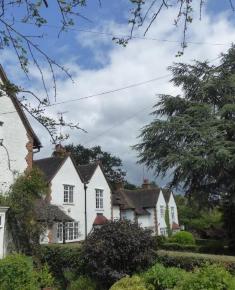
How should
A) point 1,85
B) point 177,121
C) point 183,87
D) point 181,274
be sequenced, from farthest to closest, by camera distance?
point 183,87 → point 177,121 → point 181,274 → point 1,85

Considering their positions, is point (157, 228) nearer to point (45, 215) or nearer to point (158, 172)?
point (158, 172)

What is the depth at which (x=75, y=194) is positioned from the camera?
33.2 m

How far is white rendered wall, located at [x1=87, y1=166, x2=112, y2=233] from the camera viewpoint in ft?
113

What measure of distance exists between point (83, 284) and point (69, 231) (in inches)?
726

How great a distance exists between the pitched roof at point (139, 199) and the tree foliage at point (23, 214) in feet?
73.1

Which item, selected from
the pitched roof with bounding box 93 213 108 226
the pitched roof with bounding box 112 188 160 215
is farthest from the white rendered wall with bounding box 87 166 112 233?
the pitched roof with bounding box 112 188 160 215

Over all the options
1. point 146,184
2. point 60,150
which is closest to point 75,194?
point 146,184

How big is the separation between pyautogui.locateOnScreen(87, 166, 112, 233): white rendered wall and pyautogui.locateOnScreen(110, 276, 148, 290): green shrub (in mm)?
22275

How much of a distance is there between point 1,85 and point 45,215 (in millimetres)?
19153

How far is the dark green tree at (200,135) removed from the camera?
23.1 m

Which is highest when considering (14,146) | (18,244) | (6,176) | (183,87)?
(183,87)

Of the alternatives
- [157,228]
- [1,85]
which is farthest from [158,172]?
A: [157,228]

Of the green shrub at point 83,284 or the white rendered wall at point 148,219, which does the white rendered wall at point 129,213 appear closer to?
the white rendered wall at point 148,219

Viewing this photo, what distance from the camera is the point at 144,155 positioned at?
2584cm
